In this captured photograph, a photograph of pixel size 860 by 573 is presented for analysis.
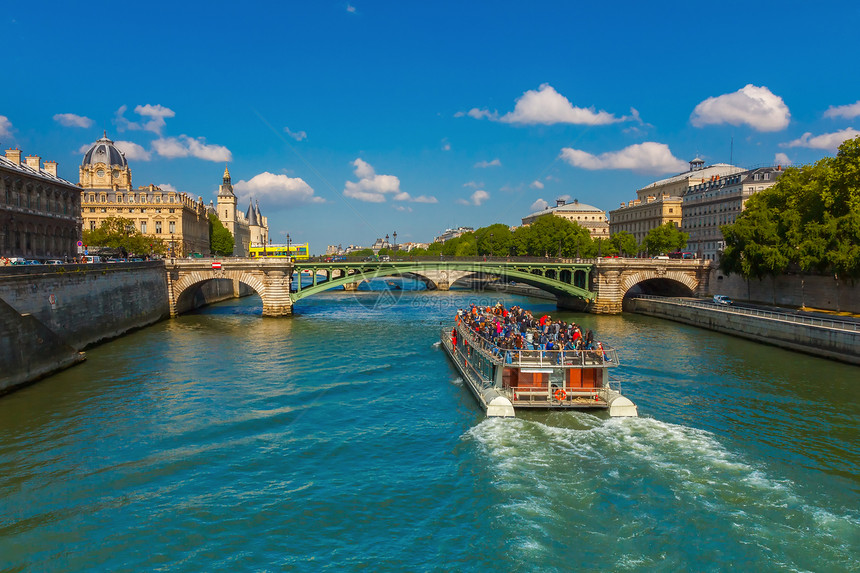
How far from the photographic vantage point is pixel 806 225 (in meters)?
43.9

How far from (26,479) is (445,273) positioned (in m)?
88.6

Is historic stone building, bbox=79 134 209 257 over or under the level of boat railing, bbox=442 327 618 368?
over

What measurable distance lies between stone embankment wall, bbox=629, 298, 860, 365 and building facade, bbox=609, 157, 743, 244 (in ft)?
191

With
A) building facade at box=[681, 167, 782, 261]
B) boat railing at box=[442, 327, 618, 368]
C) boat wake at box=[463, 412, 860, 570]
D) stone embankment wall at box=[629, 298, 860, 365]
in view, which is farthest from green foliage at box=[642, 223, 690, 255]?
boat wake at box=[463, 412, 860, 570]

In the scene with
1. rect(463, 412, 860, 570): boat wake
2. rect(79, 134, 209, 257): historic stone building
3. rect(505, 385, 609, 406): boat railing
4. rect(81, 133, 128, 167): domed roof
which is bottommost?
rect(463, 412, 860, 570): boat wake

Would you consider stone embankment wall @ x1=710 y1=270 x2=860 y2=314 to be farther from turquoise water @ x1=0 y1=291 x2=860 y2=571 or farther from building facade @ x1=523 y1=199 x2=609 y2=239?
building facade @ x1=523 y1=199 x2=609 y2=239

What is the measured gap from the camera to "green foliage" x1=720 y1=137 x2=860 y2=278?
135ft

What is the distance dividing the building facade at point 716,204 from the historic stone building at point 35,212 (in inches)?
3144

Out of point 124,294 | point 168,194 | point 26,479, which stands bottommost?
point 26,479

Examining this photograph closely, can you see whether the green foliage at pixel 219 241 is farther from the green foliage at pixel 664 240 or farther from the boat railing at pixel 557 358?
the boat railing at pixel 557 358

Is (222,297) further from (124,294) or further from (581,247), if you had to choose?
(581,247)

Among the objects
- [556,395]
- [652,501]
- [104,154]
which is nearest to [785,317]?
[556,395]

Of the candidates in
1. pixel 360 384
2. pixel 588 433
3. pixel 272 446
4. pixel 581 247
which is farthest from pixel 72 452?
pixel 581 247

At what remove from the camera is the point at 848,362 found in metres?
32.7
